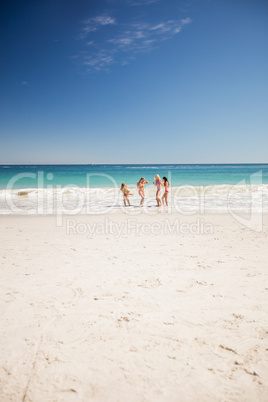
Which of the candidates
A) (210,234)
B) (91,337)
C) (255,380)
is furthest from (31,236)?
(255,380)

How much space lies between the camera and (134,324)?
306cm

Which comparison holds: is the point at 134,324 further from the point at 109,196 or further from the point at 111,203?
the point at 109,196

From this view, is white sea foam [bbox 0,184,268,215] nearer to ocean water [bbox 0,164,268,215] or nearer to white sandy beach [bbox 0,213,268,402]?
ocean water [bbox 0,164,268,215]

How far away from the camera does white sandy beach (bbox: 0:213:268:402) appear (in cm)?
224

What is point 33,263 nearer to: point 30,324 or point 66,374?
point 30,324

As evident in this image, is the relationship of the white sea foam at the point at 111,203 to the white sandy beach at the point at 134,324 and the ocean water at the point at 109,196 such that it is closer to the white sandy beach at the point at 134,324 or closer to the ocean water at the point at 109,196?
the ocean water at the point at 109,196

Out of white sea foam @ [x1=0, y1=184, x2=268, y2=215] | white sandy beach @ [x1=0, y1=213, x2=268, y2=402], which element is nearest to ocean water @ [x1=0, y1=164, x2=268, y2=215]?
white sea foam @ [x1=0, y1=184, x2=268, y2=215]

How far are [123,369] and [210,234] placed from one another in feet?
18.9

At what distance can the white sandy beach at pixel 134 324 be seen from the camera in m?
2.24

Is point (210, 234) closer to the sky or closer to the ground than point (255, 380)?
closer to the sky

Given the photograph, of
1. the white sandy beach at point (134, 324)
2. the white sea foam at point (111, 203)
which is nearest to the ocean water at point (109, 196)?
the white sea foam at point (111, 203)

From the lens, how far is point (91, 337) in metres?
2.83

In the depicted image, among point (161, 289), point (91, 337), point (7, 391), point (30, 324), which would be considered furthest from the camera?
point (161, 289)

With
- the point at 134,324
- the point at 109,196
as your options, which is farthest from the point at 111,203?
the point at 134,324
